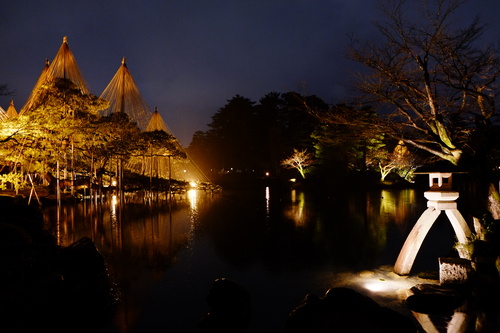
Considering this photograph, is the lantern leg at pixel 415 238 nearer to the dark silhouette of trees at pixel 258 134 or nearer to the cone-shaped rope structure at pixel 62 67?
the cone-shaped rope structure at pixel 62 67

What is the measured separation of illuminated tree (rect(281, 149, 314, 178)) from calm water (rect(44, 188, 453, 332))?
64.3 feet

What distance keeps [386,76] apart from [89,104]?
1691 cm

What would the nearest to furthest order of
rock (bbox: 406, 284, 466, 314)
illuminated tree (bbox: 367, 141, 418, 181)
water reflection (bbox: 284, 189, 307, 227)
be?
rock (bbox: 406, 284, 466, 314) → water reflection (bbox: 284, 189, 307, 227) → illuminated tree (bbox: 367, 141, 418, 181)

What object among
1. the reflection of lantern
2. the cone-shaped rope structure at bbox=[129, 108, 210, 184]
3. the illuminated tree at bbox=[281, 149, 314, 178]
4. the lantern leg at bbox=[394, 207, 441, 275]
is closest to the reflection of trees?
the lantern leg at bbox=[394, 207, 441, 275]

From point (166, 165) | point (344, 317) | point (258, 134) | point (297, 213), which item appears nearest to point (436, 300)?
point (344, 317)

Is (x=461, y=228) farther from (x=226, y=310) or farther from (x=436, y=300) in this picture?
(x=226, y=310)

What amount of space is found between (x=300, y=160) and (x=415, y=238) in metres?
31.5

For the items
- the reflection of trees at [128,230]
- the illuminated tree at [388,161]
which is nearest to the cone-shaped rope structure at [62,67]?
the reflection of trees at [128,230]

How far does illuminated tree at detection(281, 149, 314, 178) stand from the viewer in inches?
1518

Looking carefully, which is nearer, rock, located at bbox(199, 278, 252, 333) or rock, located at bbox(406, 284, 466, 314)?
rock, located at bbox(199, 278, 252, 333)

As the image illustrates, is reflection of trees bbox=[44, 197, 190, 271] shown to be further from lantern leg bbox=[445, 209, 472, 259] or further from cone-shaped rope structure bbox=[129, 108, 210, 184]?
cone-shaped rope structure bbox=[129, 108, 210, 184]

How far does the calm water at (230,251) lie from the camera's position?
21.2ft

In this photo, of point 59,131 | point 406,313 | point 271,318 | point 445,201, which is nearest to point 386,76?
point 445,201

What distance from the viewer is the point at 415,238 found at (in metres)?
7.20
